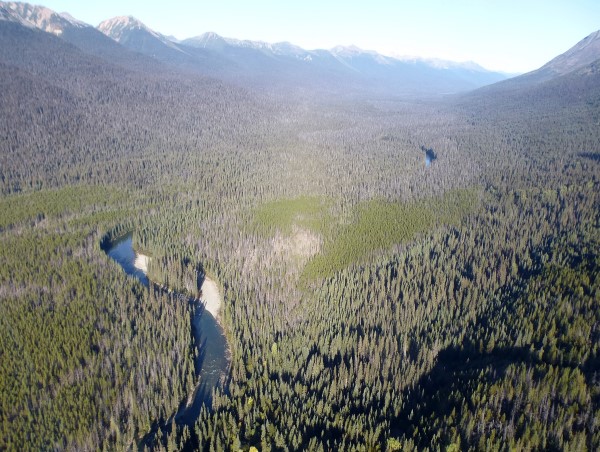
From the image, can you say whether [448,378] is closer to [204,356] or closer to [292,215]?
[204,356]

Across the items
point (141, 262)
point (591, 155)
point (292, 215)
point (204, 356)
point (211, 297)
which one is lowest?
point (204, 356)

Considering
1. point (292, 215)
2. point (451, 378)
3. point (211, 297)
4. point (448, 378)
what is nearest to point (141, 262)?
point (211, 297)

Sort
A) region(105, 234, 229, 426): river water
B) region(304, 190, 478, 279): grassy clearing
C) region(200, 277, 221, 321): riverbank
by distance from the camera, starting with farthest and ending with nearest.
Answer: region(304, 190, 478, 279): grassy clearing
region(200, 277, 221, 321): riverbank
region(105, 234, 229, 426): river water

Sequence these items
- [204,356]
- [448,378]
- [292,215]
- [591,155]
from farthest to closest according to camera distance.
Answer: [591,155]
[292,215]
[204,356]
[448,378]

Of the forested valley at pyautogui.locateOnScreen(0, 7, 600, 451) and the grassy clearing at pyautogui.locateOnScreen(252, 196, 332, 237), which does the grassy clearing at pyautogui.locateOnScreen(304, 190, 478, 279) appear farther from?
the grassy clearing at pyautogui.locateOnScreen(252, 196, 332, 237)

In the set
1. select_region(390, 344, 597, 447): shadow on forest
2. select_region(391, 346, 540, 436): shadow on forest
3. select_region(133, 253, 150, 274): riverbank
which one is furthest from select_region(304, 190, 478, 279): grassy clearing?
select_region(133, 253, 150, 274): riverbank

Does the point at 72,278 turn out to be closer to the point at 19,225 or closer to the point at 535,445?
the point at 19,225
